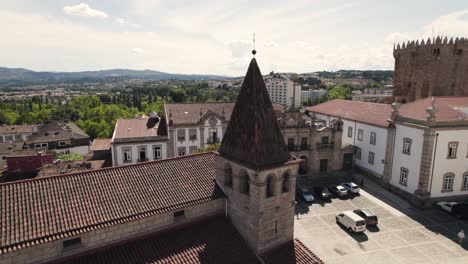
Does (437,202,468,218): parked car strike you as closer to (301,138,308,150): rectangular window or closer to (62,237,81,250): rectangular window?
(301,138,308,150): rectangular window

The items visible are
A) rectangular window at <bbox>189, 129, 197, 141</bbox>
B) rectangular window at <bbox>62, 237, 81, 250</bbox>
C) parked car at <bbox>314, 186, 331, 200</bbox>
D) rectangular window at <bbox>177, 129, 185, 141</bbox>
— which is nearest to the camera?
rectangular window at <bbox>62, 237, 81, 250</bbox>

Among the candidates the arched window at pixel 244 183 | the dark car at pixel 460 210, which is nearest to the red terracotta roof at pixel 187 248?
the arched window at pixel 244 183

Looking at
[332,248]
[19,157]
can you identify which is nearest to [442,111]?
[332,248]

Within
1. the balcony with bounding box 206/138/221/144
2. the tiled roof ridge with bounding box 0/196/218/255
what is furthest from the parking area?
the balcony with bounding box 206/138/221/144

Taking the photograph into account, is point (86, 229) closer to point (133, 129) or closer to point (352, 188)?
point (352, 188)

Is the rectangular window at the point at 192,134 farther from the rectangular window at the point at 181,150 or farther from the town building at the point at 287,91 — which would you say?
the town building at the point at 287,91

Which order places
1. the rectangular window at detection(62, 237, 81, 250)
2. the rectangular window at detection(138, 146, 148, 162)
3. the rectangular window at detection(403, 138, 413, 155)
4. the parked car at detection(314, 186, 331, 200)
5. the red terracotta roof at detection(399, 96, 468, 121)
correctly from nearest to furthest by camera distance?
the rectangular window at detection(62, 237, 81, 250), the red terracotta roof at detection(399, 96, 468, 121), the rectangular window at detection(403, 138, 413, 155), the parked car at detection(314, 186, 331, 200), the rectangular window at detection(138, 146, 148, 162)

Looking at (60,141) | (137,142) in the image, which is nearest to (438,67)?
→ (137,142)
